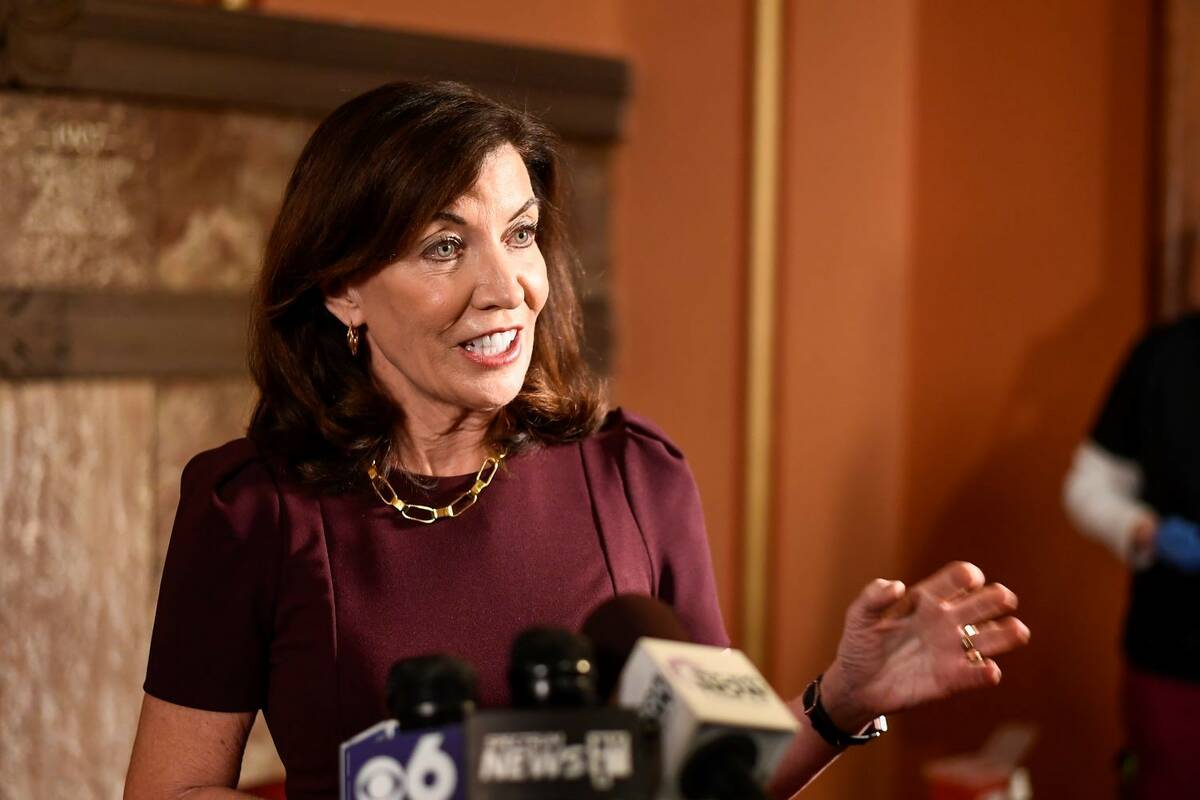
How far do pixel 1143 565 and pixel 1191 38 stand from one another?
1.16m

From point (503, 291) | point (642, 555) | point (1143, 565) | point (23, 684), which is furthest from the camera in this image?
point (1143, 565)

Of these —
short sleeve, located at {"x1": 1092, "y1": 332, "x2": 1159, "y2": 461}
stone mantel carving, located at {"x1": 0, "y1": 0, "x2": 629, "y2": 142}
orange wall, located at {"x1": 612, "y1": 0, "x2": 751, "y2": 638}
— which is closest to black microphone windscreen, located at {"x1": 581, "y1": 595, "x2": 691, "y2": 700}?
stone mantel carving, located at {"x1": 0, "y1": 0, "x2": 629, "y2": 142}

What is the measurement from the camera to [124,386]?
8.39 feet

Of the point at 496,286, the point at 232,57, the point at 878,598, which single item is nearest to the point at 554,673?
the point at 878,598

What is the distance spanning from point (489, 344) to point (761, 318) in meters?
1.92

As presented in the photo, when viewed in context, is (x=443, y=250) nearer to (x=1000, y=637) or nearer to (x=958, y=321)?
(x=1000, y=637)

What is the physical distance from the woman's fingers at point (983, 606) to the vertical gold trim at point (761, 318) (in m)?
1.99

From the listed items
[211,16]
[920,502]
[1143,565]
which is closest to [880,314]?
[920,502]

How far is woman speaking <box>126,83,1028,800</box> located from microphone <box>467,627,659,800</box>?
1.36 ft

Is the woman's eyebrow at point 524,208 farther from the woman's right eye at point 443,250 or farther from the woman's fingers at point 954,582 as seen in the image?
the woman's fingers at point 954,582

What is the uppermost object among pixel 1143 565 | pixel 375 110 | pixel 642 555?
pixel 375 110

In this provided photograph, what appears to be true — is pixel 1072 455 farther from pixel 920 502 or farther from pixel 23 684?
pixel 23 684

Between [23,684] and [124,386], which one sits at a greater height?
[124,386]

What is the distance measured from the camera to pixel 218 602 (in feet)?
4.26
